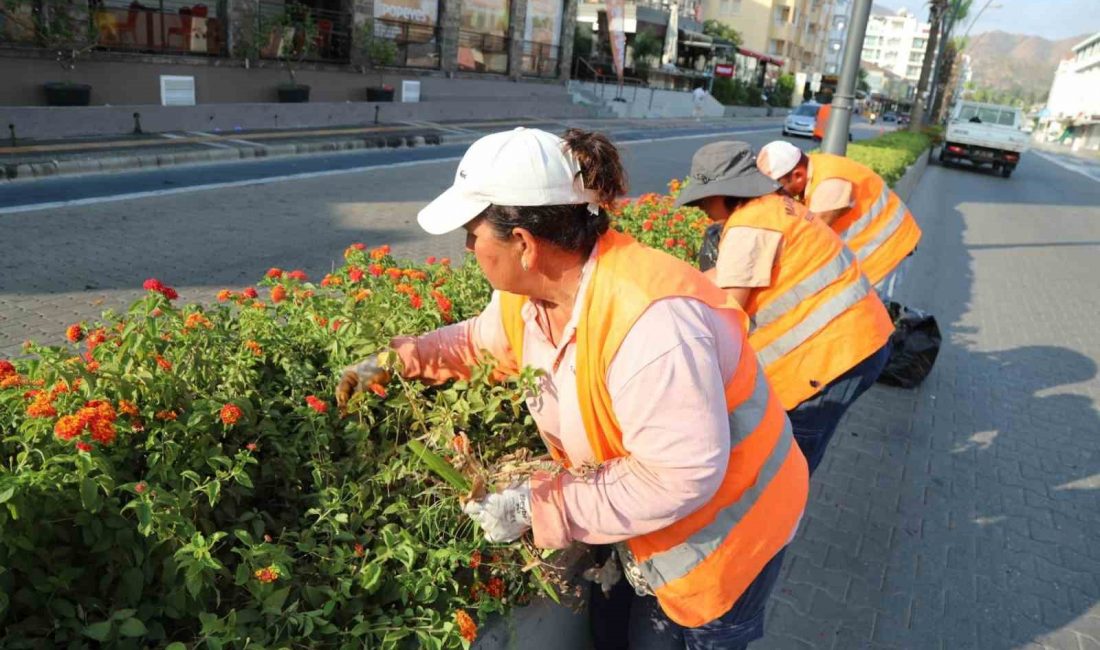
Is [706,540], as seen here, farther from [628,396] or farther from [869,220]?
[869,220]

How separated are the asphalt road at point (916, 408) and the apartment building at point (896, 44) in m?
176

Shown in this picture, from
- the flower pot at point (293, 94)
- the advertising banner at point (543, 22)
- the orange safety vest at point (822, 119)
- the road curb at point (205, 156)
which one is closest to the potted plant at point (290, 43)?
the flower pot at point (293, 94)

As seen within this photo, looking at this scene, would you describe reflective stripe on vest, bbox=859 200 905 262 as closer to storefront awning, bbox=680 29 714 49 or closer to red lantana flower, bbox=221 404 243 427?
red lantana flower, bbox=221 404 243 427

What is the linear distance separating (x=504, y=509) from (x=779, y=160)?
276 cm

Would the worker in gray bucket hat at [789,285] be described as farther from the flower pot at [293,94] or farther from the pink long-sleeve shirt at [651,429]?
the flower pot at [293,94]

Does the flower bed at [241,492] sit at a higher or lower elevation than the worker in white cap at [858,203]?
lower

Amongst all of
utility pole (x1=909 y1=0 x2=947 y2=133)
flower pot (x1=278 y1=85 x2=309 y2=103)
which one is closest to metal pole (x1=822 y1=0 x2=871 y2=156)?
flower pot (x1=278 y1=85 x2=309 y2=103)

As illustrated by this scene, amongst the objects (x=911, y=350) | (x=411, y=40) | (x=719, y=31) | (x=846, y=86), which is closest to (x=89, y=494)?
(x=911, y=350)

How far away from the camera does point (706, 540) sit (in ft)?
5.87

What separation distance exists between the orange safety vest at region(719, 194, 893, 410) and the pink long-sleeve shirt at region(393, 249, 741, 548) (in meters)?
1.18

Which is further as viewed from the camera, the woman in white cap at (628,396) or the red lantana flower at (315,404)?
the red lantana flower at (315,404)

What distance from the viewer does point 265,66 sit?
1817 centimetres

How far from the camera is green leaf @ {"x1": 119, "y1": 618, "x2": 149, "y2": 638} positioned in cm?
147

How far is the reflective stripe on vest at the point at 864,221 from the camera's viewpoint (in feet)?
14.5
